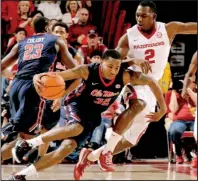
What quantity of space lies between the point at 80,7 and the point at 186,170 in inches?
45.9

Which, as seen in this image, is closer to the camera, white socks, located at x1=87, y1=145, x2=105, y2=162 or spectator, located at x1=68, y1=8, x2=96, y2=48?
white socks, located at x1=87, y1=145, x2=105, y2=162

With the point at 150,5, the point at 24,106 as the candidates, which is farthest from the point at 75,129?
the point at 150,5

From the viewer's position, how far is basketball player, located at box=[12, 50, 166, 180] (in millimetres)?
3582

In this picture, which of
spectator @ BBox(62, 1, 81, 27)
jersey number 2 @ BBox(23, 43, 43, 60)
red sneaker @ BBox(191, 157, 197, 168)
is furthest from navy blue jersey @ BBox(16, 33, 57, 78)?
red sneaker @ BBox(191, 157, 197, 168)

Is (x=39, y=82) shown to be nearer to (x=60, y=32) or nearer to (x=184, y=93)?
(x=60, y=32)

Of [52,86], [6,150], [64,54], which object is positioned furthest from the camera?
[6,150]

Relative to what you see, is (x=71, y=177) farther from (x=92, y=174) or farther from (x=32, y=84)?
(x=32, y=84)

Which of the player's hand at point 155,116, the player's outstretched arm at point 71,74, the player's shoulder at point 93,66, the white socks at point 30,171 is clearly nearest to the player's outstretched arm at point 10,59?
the player's outstretched arm at point 71,74

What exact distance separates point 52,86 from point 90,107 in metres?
0.29

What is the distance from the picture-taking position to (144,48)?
12.1ft

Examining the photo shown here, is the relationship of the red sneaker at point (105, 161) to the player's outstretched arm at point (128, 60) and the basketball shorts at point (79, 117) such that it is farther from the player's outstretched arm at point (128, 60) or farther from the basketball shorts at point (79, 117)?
the player's outstretched arm at point (128, 60)

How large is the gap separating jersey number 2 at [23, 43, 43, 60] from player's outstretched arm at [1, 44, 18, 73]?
0.30ft

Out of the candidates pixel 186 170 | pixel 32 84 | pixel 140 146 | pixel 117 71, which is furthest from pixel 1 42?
pixel 186 170

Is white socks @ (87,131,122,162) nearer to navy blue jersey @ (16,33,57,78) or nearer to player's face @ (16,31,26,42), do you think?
navy blue jersey @ (16,33,57,78)
